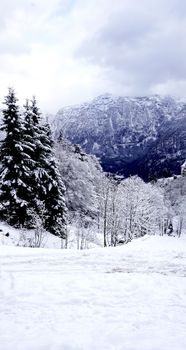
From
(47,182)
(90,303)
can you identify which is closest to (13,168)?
(47,182)

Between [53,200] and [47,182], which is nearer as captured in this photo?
[47,182]

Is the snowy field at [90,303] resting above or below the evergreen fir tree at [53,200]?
below

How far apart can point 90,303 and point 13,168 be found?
18303 millimetres

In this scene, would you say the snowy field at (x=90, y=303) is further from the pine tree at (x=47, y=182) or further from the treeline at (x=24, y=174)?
the pine tree at (x=47, y=182)

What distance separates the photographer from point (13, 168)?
82.9 feet

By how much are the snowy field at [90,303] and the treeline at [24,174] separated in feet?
38.3

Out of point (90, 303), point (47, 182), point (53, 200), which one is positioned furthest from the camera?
point (53, 200)

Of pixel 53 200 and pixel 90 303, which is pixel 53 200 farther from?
pixel 90 303

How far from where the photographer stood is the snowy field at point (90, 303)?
6.44 meters

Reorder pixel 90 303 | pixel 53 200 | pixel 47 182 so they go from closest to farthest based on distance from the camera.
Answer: pixel 90 303, pixel 47 182, pixel 53 200

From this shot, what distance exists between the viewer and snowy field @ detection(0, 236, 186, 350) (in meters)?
6.44

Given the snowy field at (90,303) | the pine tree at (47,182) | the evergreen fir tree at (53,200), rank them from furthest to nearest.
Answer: the evergreen fir tree at (53,200) < the pine tree at (47,182) < the snowy field at (90,303)

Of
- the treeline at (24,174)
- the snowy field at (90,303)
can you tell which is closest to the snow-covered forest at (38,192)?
the treeline at (24,174)

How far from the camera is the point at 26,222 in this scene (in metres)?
25.5
